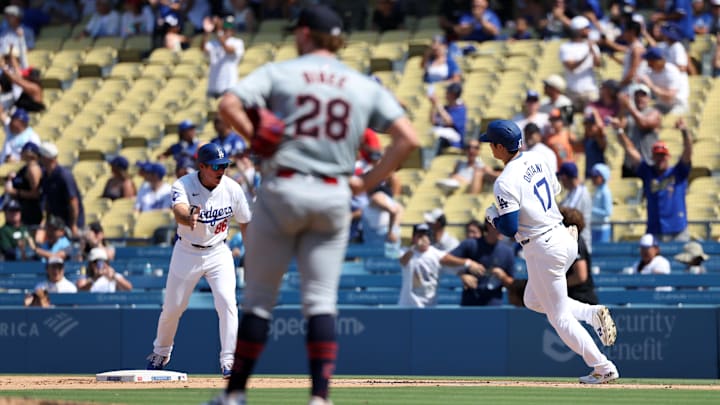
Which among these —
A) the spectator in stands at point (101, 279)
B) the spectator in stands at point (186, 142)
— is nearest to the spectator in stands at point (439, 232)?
the spectator in stands at point (101, 279)

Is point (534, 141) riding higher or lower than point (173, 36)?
lower

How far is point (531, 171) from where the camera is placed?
10.3 metres

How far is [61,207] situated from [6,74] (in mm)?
5125

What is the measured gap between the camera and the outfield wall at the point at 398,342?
13.7 metres

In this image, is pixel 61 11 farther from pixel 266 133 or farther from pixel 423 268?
pixel 266 133

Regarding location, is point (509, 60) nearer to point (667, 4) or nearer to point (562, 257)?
point (667, 4)

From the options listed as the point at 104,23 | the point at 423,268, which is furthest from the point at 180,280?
the point at 104,23

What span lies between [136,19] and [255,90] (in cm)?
1917

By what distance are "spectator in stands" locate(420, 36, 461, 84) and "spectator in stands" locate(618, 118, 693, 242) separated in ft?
16.4

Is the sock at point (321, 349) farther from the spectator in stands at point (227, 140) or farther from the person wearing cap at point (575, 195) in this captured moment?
the spectator in stands at point (227, 140)

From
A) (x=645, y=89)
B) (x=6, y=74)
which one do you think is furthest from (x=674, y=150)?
(x=6, y=74)

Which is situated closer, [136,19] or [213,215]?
[213,215]

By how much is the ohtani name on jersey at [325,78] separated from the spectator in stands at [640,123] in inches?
379

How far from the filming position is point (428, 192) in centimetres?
1786
